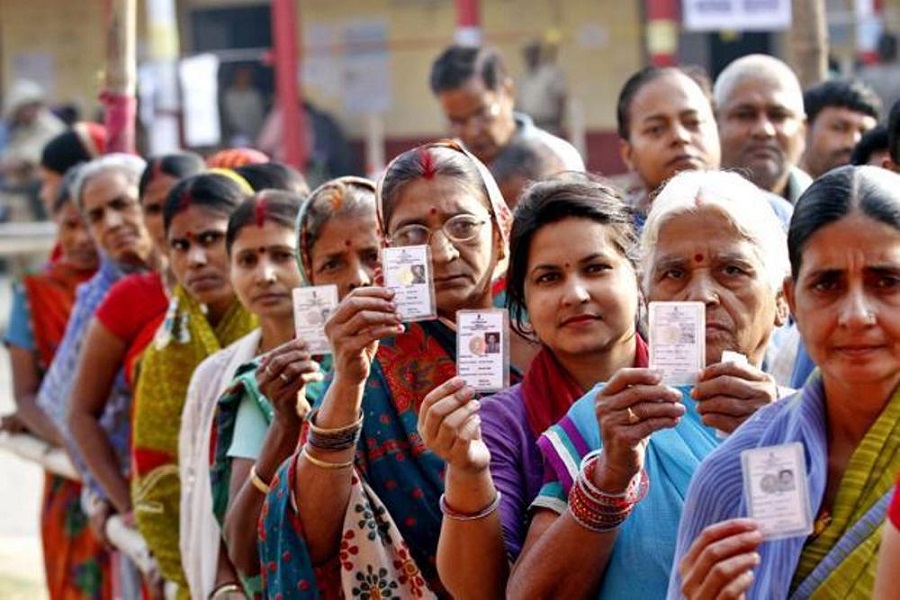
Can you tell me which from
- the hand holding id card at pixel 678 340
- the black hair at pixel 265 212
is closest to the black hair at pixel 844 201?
the hand holding id card at pixel 678 340

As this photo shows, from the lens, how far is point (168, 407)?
5512 millimetres

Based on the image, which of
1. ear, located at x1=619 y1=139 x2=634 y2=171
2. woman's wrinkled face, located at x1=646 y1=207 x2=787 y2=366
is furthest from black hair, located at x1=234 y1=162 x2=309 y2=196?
woman's wrinkled face, located at x1=646 y1=207 x2=787 y2=366

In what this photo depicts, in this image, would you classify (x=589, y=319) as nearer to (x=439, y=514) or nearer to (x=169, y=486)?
(x=439, y=514)

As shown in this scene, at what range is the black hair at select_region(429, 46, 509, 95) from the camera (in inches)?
295

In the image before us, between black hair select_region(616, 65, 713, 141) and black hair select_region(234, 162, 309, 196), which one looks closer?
black hair select_region(234, 162, 309, 196)

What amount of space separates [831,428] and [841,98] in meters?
3.79

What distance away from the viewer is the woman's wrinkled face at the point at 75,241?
7.45 meters

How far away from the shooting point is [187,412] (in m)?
5.13

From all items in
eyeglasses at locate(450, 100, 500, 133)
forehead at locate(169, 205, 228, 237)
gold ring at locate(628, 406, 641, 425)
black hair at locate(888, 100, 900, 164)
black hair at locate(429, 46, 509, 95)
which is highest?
black hair at locate(429, 46, 509, 95)

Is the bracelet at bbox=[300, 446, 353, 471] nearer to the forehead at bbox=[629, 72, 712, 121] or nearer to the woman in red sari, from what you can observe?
the forehead at bbox=[629, 72, 712, 121]

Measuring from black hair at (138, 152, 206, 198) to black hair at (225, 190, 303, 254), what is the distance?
1.29 m

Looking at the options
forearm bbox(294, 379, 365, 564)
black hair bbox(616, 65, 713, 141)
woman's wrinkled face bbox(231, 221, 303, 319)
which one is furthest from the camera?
black hair bbox(616, 65, 713, 141)

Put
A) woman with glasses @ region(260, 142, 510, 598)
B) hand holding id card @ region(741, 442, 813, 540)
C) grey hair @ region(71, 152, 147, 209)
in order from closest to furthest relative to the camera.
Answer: hand holding id card @ region(741, 442, 813, 540)
woman with glasses @ region(260, 142, 510, 598)
grey hair @ region(71, 152, 147, 209)

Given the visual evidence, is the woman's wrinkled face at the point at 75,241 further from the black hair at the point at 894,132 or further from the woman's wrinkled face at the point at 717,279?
the woman's wrinkled face at the point at 717,279
